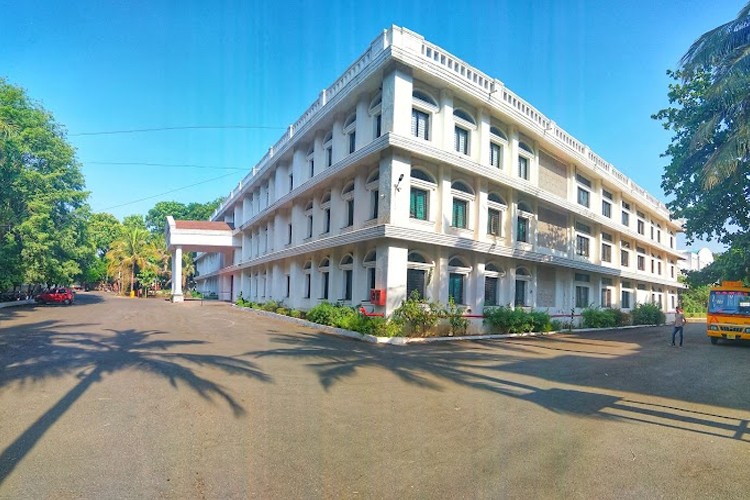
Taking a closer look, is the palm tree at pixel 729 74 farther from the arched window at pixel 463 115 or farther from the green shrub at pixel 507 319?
the green shrub at pixel 507 319

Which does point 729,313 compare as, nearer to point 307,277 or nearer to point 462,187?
point 462,187

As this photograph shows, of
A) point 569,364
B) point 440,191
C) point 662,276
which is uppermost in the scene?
point 440,191

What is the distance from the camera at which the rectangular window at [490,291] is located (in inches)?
815

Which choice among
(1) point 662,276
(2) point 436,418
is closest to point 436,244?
(2) point 436,418

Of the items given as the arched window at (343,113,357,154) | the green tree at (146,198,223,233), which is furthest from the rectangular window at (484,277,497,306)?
the green tree at (146,198,223,233)

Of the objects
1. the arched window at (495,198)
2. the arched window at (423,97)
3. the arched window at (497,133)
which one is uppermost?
the arched window at (423,97)

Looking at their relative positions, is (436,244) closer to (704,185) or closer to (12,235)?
(704,185)

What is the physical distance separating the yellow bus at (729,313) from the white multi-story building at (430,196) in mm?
6910

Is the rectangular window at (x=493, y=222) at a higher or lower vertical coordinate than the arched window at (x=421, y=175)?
lower

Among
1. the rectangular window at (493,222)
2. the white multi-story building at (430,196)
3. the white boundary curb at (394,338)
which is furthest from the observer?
the rectangular window at (493,222)

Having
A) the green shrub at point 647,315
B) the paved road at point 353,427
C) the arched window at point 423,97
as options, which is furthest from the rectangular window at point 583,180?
the paved road at point 353,427

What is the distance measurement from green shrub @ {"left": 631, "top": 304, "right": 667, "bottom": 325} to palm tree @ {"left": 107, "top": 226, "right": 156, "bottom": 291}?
171ft

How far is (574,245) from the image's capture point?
26516mm

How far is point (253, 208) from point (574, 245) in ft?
79.3
